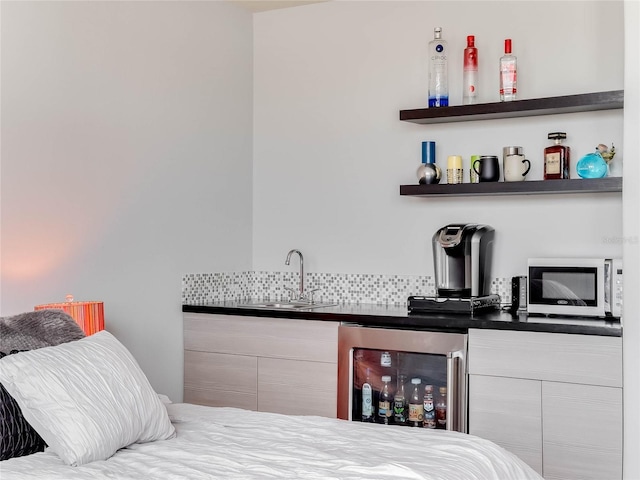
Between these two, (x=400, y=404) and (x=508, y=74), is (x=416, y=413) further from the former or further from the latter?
(x=508, y=74)

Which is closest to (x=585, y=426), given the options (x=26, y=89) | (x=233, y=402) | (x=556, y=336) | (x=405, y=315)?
(x=556, y=336)

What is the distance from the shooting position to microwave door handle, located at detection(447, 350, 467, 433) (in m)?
3.38

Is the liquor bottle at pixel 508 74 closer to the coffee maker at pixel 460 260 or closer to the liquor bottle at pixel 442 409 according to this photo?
the coffee maker at pixel 460 260

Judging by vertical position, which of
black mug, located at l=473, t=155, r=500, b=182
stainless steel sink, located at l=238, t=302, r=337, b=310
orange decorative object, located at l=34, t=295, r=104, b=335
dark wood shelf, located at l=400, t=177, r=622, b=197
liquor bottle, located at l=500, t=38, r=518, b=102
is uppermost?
liquor bottle, located at l=500, t=38, r=518, b=102

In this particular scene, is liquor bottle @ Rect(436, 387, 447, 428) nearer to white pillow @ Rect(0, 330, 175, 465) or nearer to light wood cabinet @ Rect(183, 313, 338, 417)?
light wood cabinet @ Rect(183, 313, 338, 417)

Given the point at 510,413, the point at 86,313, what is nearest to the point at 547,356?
the point at 510,413

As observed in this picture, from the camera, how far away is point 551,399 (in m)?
3.20

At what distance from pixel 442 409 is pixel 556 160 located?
125 centimetres

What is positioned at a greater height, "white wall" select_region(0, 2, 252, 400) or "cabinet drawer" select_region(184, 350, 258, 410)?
"white wall" select_region(0, 2, 252, 400)

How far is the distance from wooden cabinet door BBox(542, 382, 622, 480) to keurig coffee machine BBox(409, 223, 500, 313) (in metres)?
0.62

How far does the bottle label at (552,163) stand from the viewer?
3615 mm

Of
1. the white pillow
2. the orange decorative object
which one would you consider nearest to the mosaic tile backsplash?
the orange decorative object

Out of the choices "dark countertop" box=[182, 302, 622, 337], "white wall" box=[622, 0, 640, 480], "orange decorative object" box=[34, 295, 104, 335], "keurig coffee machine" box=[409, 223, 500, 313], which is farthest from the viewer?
"keurig coffee machine" box=[409, 223, 500, 313]

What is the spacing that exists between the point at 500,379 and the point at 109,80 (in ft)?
7.22
